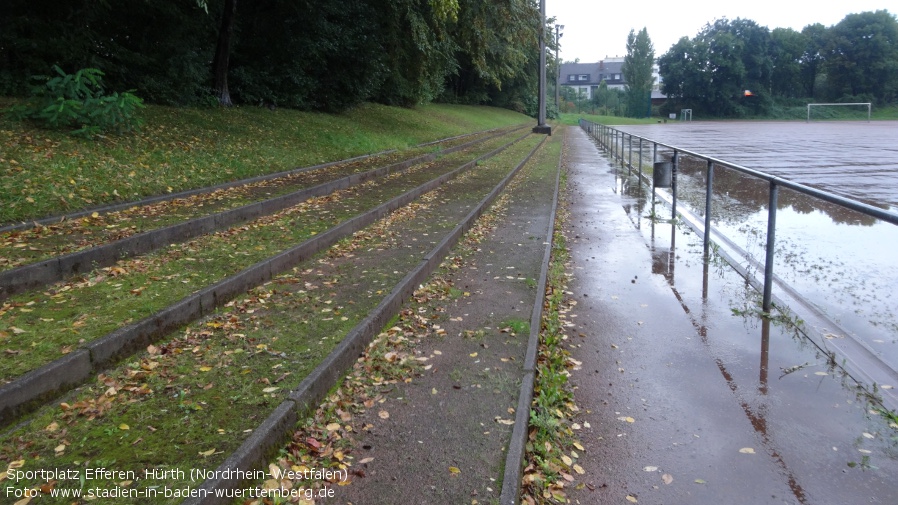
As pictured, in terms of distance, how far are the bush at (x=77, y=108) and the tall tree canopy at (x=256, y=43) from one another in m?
2.13

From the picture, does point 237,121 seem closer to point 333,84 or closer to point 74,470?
point 333,84

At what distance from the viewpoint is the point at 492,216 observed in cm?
1019

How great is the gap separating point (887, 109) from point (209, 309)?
83699mm

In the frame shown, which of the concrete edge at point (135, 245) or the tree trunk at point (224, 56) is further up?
the tree trunk at point (224, 56)

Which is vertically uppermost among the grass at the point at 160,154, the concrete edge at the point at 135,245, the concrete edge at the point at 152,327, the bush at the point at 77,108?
the bush at the point at 77,108

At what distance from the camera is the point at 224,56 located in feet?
57.3

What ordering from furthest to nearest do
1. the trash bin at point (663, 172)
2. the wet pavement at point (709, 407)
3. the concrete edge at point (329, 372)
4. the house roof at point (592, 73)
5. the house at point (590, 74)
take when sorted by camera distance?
1. the house roof at point (592, 73)
2. the house at point (590, 74)
3. the trash bin at point (663, 172)
4. the wet pavement at point (709, 407)
5. the concrete edge at point (329, 372)

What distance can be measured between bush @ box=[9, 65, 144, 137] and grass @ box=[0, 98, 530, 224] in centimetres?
24

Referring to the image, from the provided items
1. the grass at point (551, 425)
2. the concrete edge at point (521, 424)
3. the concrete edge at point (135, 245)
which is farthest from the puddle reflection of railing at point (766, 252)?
the concrete edge at point (135, 245)

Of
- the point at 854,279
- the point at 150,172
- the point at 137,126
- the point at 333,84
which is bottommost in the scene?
the point at 854,279

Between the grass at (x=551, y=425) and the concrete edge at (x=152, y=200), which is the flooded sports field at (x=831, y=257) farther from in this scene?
the concrete edge at (x=152, y=200)

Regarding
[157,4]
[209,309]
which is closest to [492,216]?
[209,309]

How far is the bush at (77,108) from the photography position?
34.2 ft

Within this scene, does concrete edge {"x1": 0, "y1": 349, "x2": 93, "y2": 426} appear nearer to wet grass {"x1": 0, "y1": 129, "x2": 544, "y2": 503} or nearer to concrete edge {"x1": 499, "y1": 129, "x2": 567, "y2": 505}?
wet grass {"x1": 0, "y1": 129, "x2": 544, "y2": 503}
